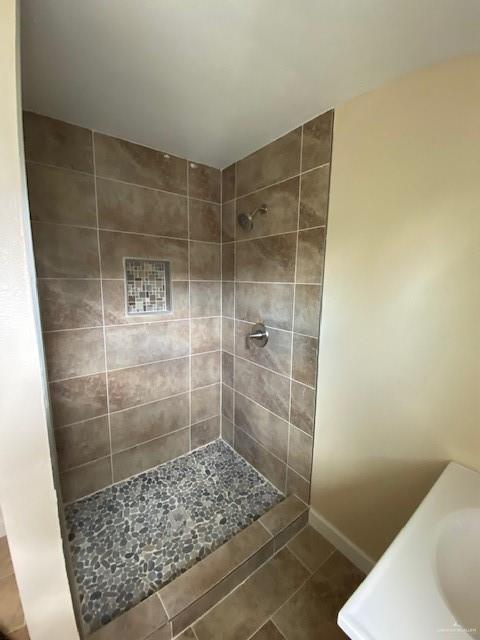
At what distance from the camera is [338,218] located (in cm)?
123

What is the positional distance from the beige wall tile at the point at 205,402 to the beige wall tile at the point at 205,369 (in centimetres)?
6

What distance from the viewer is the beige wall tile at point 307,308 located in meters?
1.35

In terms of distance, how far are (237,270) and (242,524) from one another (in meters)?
1.54

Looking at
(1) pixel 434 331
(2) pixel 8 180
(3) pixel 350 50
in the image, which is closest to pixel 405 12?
(3) pixel 350 50

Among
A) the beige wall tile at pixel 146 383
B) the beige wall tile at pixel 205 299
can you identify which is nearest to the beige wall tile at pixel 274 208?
the beige wall tile at pixel 205 299

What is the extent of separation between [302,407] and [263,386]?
316 millimetres

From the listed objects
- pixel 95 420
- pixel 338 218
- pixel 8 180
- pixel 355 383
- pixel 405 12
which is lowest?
pixel 95 420

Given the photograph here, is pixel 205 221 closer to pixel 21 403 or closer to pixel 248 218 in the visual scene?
pixel 248 218

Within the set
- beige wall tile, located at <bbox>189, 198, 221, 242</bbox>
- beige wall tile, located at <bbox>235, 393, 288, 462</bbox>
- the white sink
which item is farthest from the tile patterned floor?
beige wall tile, located at <bbox>189, 198, 221, 242</bbox>

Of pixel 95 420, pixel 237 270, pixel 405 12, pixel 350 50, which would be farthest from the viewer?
pixel 237 270

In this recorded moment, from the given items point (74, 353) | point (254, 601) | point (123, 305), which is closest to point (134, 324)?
point (123, 305)

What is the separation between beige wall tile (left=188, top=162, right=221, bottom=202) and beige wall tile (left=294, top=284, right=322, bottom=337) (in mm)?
976

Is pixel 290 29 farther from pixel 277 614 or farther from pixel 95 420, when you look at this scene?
pixel 277 614

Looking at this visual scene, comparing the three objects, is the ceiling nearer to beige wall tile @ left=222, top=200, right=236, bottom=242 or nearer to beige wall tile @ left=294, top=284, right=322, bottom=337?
beige wall tile @ left=222, top=200, right=236, bottom=242
